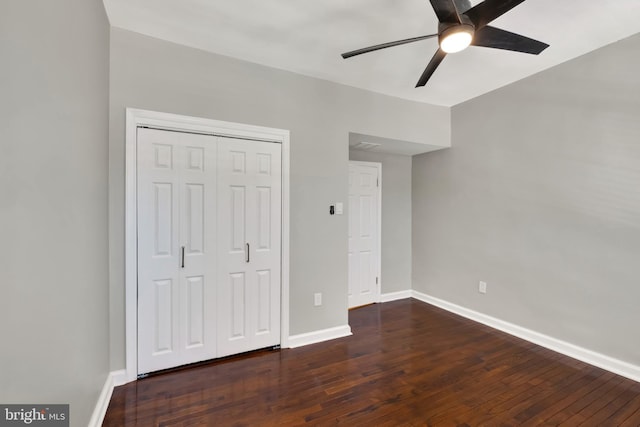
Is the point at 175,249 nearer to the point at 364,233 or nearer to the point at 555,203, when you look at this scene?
the point at 364,233

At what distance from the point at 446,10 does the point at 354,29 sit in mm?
926

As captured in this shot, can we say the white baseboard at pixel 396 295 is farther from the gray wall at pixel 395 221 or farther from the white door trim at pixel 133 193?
the white door trim at pixel 133 193

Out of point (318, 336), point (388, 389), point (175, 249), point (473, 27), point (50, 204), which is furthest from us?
point (318, 336)

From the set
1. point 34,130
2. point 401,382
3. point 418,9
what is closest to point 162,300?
point 34,130

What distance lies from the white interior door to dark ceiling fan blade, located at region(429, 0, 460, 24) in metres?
2.44

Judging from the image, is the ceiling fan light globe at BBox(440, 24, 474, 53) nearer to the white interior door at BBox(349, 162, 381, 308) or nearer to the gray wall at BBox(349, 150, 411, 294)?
the white interior door at BBox(349, 162, 381, 308)

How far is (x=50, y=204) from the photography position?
3.68ft

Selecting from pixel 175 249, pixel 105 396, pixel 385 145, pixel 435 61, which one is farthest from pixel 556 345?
pixel 105 396

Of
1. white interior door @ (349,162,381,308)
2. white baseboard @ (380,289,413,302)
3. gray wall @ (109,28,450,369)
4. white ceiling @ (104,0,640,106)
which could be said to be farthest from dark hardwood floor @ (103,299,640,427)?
white ceiling @ (104,0,640,106)

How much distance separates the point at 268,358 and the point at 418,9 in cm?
309

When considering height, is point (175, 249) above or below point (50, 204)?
below

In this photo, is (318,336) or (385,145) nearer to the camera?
(318,336)

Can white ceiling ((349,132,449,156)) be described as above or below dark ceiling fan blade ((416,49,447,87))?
below

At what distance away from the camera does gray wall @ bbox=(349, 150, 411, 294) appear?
4.18 m
